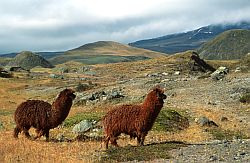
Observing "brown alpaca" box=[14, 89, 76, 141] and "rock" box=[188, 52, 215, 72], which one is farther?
"rock" box=[188, 52, 215, 72]

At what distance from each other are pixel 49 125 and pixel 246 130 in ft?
41.8

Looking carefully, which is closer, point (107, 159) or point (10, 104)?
point (107, 159)

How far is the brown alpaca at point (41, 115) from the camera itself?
780 inches

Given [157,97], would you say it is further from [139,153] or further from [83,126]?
[83,126]

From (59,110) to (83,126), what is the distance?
243 inches

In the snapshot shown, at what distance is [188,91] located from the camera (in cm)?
4531

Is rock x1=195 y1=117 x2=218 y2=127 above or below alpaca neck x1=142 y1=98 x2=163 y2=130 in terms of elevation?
below

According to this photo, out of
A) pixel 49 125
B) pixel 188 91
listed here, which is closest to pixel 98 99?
pixel 188 91

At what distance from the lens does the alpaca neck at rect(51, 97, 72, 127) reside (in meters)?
19.9

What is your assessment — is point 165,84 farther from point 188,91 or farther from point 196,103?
point 196,103

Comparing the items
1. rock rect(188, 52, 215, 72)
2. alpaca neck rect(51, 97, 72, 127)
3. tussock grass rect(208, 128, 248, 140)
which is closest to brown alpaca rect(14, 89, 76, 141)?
alpaca neck rect(51, 97, 72, 127)

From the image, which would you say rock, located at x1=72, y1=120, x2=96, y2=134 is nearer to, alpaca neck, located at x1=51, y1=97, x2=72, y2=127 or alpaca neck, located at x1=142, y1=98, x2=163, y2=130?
alpaca neck, located at x1=51, y1=97, x2=72, y2=127

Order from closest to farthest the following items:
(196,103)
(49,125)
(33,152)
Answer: (33,152) < (49,125) < (196,103)

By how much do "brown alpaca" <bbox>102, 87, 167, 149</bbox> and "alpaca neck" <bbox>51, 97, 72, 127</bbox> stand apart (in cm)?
304
